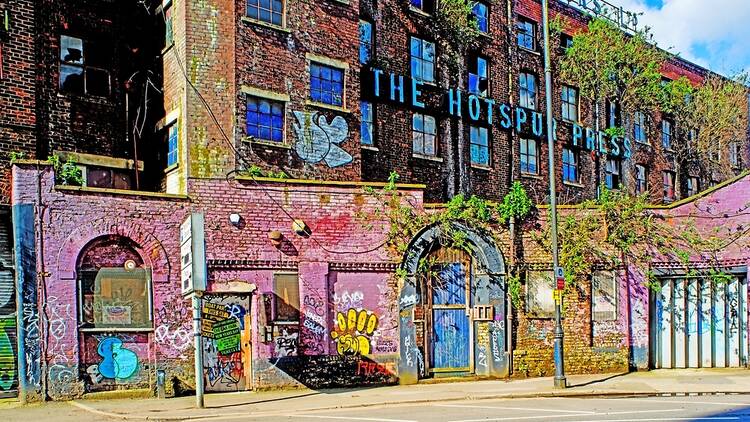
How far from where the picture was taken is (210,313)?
1700 centimetres

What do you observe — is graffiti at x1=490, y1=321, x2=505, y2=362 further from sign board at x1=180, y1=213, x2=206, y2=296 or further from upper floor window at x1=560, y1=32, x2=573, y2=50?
upper floor window at x1=560, y1=32, x2=573, y2=50

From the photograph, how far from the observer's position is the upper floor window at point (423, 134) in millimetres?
26062

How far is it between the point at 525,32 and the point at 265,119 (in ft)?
48.3

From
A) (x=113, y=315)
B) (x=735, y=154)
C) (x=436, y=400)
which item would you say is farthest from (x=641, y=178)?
(x=113, y=315)

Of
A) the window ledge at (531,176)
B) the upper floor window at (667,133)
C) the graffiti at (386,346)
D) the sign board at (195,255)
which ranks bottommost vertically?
the graffiti at (386,346)

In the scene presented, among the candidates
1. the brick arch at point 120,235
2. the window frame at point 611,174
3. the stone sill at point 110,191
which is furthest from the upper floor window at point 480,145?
the brick arch at point 120,235

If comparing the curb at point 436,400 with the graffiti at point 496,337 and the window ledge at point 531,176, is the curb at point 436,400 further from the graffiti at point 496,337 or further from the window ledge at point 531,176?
the window ledge at point 531,176

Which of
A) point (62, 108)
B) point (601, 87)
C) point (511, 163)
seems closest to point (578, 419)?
point (62, 108)

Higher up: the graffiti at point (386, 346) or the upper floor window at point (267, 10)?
the upper floor window at point (267, 10)

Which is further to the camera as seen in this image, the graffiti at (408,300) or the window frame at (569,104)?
the window frame at (569,104)

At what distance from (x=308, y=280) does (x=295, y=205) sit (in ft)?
6.08

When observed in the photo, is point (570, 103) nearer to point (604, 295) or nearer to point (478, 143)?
point (478, 143)

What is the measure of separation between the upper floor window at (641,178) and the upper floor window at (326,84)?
18.6 metres

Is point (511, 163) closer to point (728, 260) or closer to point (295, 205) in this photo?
point (728, 260)
